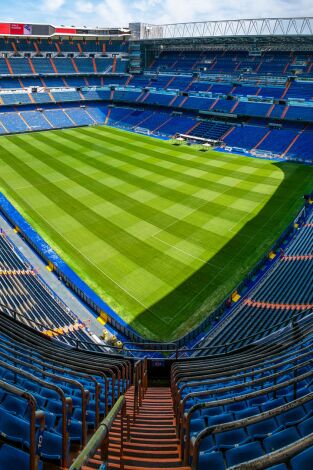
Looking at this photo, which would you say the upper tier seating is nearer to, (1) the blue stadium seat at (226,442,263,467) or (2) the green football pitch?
(1) the blue stadium seat at (226,442,263,467)

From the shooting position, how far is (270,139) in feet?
189

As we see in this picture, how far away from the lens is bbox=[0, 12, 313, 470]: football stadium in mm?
5586

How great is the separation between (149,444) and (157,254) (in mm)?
21779

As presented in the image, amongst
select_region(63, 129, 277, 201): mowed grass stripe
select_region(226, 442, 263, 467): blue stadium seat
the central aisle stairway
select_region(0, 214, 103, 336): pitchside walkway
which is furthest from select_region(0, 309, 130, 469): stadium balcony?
select_region(63, 129, 277, 201): mowed grass stripe

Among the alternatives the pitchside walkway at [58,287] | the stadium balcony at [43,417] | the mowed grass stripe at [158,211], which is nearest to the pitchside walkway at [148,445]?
the stadium balcony at [43,417]

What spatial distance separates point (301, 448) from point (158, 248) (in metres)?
25.3

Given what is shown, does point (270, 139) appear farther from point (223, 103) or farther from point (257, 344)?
point (257, 344)

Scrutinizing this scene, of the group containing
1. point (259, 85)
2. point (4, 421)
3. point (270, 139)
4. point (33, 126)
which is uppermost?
point (259, 85)

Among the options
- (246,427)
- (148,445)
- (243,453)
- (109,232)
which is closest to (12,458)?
(148,445)

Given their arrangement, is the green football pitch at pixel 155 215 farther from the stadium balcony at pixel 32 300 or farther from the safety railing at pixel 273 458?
the safety railing at pixel 273 458

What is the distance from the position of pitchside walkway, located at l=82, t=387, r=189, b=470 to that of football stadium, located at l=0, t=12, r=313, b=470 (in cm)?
3

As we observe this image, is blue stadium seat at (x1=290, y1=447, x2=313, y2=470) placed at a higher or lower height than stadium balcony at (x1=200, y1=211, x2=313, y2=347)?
lower

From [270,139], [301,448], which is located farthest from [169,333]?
[270,139]

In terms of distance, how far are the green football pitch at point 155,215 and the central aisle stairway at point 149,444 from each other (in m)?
12.2
